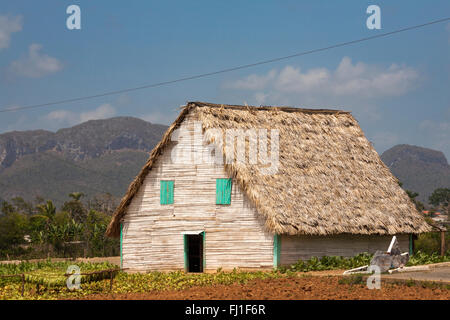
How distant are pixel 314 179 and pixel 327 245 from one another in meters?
2.44

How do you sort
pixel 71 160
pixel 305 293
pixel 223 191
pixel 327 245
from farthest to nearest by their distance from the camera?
pixel 71 160
pixel 327 245
pixel 223 191
pixel 305 293

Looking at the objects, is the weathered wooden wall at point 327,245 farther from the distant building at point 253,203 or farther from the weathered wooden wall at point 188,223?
the weathered wooden wall at point 188,223

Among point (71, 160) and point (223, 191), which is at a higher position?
point (71, 160)

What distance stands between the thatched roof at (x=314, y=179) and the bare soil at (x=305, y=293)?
473 cm

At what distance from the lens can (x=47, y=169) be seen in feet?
452

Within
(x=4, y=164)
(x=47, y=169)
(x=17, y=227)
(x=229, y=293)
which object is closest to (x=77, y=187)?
(x=47, y=169)

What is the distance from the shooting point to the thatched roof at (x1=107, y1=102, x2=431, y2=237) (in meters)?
22.3

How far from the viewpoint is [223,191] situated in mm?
23016

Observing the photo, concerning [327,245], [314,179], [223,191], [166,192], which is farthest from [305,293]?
[166,192]

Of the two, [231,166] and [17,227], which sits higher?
[231,166]

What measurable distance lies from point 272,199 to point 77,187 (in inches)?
4270

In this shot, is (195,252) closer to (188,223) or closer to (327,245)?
(188,223)

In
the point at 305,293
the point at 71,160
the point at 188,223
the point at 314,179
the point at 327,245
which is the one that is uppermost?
the point at 71,160

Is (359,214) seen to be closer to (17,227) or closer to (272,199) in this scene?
(272,199)
